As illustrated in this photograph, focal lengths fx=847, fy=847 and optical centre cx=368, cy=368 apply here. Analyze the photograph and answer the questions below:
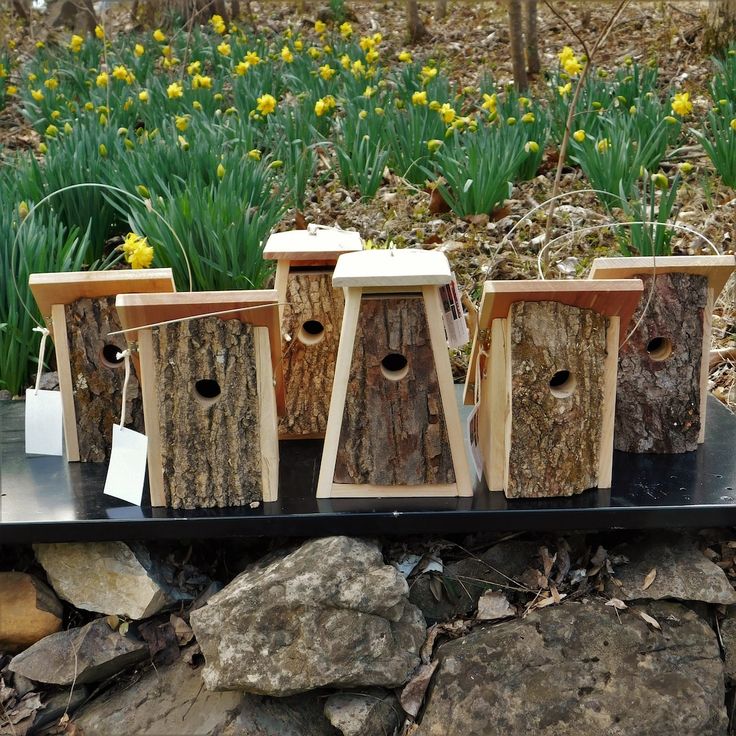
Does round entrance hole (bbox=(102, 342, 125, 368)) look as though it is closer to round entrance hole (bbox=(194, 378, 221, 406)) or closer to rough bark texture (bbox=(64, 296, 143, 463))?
rough bark texture (bbox=(64, 296, 143, 463))

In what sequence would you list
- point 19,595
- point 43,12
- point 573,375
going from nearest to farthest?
point 573,375
point 19,595
point 43,12

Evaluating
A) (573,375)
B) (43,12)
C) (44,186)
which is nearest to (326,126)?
(44,186)

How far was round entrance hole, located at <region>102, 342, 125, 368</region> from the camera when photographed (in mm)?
2221

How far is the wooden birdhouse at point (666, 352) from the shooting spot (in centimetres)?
216

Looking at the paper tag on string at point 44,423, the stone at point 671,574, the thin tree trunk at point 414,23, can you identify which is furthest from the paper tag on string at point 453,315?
the thin tree trunk at point 414,23

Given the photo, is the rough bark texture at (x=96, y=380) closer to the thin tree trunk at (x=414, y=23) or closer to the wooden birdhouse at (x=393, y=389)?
the wooden birdhouse at (x=393, y=389)

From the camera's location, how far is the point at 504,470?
2.04 metres

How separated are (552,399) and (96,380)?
1.17 m

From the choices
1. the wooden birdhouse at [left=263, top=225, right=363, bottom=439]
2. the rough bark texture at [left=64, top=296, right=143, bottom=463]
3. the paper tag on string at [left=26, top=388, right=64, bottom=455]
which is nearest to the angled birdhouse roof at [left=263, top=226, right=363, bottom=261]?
the wooden birdhouse at [left=263, top=225, right=363, bottom=439]

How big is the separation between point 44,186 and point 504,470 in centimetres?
226

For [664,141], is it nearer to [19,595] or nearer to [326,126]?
[326,126]

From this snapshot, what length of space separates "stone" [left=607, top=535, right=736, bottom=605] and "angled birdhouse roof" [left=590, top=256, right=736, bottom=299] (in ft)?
2.22

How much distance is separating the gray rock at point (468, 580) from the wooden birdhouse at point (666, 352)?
1.47ft

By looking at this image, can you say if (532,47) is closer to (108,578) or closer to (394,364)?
(394,364)
